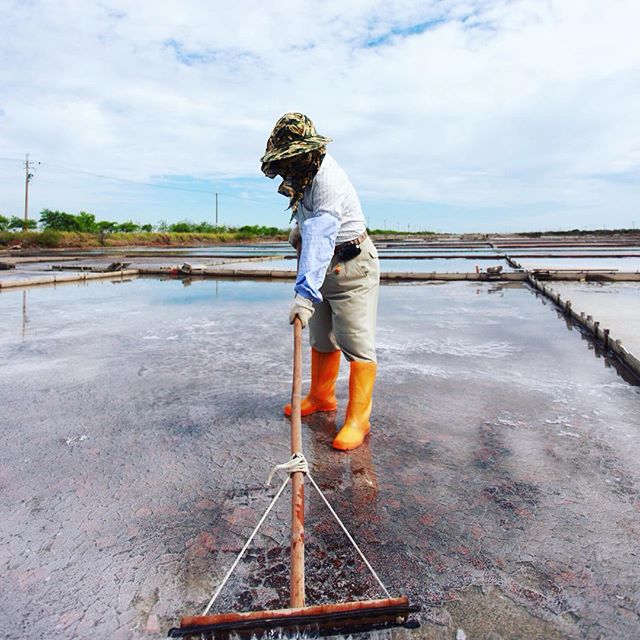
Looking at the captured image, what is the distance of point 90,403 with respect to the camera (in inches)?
117

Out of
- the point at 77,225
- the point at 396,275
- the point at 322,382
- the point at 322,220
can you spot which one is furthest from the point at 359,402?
the point at 77,225

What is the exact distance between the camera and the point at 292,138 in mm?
2145

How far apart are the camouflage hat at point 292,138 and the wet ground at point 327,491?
51.4 inches

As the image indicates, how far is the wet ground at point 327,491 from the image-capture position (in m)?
1.36

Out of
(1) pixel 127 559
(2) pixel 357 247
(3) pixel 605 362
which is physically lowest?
(1) pixel 127 559

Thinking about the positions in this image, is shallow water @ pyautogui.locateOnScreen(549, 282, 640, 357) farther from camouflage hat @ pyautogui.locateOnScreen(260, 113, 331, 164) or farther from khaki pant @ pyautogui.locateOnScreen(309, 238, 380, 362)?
camouflage hat @ pyautogui.locateOnScreen(260, 113, 331, 164)

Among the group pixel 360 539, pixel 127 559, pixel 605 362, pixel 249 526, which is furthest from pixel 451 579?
pixel 605 362

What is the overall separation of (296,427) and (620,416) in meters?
2.02

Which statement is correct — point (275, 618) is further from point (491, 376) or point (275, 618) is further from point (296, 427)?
point (491, 376)

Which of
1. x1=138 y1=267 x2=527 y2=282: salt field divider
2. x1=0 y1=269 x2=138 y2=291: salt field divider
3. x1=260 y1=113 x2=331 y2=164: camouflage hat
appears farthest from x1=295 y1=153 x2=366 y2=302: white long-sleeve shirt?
x1=138 y1=267 x2=527 y2=282: salt field divider

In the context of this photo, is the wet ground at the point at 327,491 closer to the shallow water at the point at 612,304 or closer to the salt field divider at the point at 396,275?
the shallow water at the point at 612,304

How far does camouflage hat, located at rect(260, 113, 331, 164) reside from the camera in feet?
6.86

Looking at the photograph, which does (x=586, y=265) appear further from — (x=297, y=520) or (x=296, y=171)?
(x=297, y=520)

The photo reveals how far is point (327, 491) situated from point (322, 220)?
42.9 inches
